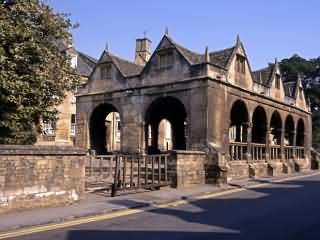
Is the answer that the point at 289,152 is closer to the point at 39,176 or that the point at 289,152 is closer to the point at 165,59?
the point at 165,59

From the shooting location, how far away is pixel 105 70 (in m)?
28.1

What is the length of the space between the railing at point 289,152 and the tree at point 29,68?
21.6m

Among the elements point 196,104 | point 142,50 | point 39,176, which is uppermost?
point 142,50

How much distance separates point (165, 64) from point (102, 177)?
902 cm

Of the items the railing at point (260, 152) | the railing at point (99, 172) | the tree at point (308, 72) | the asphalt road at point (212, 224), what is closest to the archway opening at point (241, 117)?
the railing at point (260, 152)

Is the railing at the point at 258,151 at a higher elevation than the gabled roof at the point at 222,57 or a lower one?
lower

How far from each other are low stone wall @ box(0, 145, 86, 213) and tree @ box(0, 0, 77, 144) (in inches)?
133

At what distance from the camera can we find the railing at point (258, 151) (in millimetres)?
27283

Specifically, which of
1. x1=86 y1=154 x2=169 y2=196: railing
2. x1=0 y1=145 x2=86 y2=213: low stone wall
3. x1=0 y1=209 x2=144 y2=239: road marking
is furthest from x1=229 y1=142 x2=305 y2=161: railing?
x1=0 y1=209 x2=144 y2=239: road marking

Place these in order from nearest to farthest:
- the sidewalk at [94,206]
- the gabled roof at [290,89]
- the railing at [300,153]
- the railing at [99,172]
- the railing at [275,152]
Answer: the sidewalk at [94,206], the railing at [99,172], the railing at [275,152], the railing at [300,153], the gabled roof at [290,89]

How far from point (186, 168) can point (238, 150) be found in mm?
7901

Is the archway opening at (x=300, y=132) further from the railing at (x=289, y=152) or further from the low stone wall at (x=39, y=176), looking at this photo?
the low stone wall at (x=39, y=176)

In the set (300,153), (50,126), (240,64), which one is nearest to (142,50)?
(50,126)

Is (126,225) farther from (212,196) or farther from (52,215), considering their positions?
(212,196)
